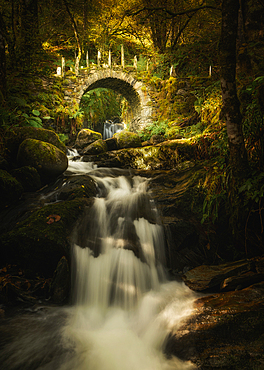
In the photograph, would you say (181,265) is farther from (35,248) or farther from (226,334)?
(35,248)

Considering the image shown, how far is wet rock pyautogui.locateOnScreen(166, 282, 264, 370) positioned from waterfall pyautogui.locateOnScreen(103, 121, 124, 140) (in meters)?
17.2

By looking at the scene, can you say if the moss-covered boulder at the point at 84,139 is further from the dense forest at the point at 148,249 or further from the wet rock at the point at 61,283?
the wet rock at the point at 61,283

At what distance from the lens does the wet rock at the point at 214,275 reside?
275 centimetres

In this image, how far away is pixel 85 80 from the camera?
11.4 metres

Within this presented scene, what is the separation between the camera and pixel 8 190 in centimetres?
429

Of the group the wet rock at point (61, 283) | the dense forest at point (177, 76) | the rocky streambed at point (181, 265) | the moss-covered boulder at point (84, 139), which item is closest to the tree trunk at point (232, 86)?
the dense forest at point (177, 76)

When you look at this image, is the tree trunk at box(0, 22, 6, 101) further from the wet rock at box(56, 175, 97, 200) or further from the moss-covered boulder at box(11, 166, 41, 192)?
the wet rock at box(56, 175, 97, 200)

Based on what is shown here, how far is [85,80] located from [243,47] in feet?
29.9

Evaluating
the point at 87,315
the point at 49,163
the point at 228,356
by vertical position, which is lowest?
the point at 87,315

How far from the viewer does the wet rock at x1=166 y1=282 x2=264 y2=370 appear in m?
1.59

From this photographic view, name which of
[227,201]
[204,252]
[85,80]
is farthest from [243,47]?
[85,80]

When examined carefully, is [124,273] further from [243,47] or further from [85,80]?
[85,80]

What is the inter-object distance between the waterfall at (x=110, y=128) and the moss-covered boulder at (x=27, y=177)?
13587mm

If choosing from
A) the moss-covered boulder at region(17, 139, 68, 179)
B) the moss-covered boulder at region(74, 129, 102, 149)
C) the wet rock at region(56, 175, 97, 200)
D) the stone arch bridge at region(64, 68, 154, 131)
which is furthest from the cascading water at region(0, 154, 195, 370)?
the stone arch bridge at region(64, 68, 154, 131)
